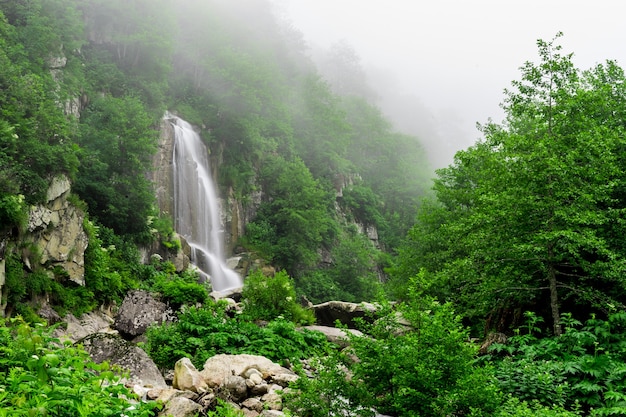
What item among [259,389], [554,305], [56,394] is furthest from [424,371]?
[554,305]

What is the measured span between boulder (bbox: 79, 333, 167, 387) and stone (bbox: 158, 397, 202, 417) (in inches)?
59.7

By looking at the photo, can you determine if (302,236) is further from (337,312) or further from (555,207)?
(555,207)

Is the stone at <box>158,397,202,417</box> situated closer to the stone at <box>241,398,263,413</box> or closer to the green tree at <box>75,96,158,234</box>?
the stone at <box>241,398,263,413</box>

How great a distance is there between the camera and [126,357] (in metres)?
7.97

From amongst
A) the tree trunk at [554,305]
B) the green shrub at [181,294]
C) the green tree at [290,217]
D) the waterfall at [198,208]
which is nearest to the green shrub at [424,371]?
the tree trunk at [554,305]

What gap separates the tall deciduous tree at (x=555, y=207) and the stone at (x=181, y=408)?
20.4ft

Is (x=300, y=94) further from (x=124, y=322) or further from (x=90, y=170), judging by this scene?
(x=124, y=322)

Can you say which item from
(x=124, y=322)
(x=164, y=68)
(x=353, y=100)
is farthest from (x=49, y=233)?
(x=353, y=100)

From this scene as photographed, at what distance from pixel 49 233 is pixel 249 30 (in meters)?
51.2

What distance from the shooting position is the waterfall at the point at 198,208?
30461 millimetres

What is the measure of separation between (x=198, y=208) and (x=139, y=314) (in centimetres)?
2151

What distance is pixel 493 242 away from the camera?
10023 mm

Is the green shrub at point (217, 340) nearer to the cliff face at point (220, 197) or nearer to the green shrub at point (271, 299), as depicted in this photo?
the green shrub at point (271, 299)

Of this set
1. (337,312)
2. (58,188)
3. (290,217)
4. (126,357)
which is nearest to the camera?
(126,357)
